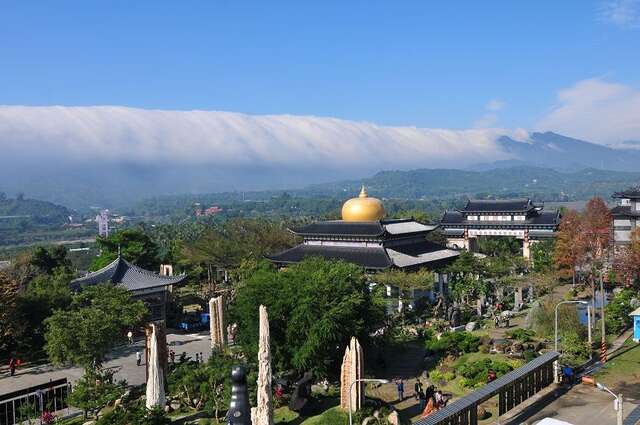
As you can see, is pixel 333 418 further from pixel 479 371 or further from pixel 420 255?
pixel 420 255

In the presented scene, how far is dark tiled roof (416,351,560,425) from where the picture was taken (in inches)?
772

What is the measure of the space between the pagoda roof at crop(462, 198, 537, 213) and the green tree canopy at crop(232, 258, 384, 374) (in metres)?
53.8

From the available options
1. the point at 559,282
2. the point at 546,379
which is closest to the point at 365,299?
the point at 546,379

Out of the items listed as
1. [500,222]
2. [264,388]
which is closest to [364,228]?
[264,388]

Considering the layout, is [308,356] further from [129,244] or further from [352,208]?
[129,244]

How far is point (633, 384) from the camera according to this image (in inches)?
1062

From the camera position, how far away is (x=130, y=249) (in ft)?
203

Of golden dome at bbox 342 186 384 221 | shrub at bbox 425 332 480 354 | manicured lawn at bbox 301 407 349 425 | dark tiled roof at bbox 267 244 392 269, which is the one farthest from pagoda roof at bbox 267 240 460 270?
manicured lawn at bbox 301 407 349 425

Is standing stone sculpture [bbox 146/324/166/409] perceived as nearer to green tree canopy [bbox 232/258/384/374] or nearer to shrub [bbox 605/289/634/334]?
green tree canopy [bbox 232/258/384/374]

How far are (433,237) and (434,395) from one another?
54153 millimetres

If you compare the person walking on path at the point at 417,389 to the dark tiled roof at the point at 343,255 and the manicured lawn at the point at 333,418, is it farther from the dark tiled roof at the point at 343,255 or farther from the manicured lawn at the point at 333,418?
the dark tiled roof at the point at 343,255

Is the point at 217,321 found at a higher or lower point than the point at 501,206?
lower

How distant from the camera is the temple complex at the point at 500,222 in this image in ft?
253

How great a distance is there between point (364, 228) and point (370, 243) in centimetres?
146
